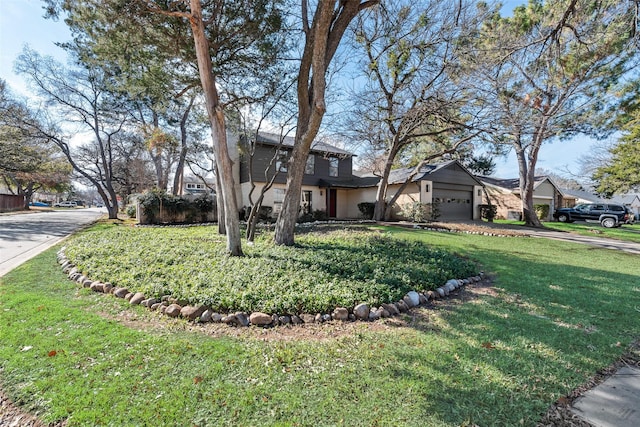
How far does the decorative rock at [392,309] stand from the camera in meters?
3.90

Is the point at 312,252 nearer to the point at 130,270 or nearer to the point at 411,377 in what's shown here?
the point at 130,270

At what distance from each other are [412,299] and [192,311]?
3076 millimetres

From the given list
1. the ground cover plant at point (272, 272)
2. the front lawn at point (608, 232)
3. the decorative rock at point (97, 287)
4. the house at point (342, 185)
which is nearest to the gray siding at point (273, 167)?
the house at point (342, 185)

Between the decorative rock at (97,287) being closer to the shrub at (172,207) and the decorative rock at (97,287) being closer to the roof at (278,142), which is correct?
the shrub at (172,207)

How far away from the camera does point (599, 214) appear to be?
19.7m

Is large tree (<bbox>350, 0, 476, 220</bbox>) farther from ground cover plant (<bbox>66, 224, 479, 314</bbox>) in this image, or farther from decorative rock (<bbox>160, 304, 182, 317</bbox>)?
decorative rock (<bbox>160, 304, 182, 317</bbox>)

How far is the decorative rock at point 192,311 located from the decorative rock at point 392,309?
2431 millimetres

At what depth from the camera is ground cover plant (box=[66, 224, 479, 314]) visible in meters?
3.94

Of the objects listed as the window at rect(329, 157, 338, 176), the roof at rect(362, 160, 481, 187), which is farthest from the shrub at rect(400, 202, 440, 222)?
the window at rect(329, 157, 338, 176)

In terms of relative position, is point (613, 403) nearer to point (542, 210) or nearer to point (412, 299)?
point (412, 299)

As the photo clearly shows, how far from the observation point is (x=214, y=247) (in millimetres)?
7180

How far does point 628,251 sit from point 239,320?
12.4 meters

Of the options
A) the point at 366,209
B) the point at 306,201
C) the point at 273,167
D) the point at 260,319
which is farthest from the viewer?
the point at 366,209

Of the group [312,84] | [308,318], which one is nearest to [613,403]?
[308,318]
